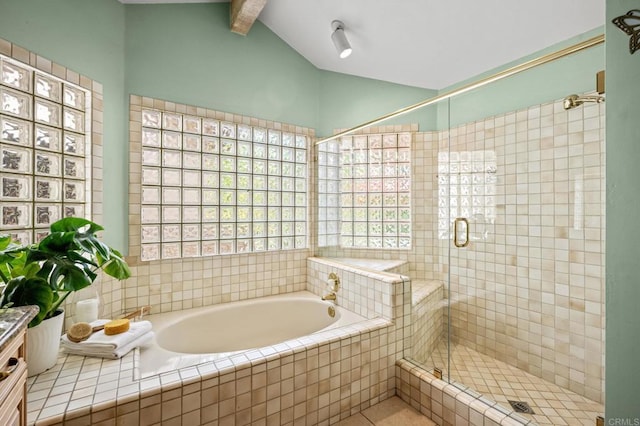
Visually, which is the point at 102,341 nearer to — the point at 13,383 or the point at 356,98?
the point at 13,383

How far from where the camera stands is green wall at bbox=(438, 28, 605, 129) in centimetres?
131

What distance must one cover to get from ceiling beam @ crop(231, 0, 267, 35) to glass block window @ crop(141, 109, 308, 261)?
77cm

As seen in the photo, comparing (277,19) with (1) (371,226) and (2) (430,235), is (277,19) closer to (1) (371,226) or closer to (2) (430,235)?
(1) (371,226)

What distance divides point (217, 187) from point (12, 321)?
1570 mm

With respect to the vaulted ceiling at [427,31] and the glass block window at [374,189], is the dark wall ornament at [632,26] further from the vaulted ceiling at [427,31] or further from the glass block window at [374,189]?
the glass block window at [374,189]

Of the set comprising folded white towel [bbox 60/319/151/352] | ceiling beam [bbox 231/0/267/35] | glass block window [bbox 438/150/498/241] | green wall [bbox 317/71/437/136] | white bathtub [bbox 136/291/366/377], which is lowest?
white bathtub [bbox 136/291/366/377]

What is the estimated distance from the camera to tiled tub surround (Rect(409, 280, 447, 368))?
187 centimetres

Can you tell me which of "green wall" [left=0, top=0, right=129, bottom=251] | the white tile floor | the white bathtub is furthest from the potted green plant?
the white tile floor

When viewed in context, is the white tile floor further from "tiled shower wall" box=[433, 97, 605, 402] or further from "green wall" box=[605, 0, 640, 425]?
"green wall" box=[605, 0, 640, 425]

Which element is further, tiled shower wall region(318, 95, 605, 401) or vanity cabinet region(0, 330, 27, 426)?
tiled shower wall region(318, 95, 605, 401)

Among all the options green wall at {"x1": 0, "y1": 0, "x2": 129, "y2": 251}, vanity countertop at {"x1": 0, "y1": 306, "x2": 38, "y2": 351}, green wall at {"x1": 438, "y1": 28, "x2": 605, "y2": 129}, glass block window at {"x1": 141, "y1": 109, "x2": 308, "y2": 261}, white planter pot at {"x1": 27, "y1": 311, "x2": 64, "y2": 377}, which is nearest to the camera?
vanity countertop at {"x1": 0, "y1": 306, "x2": 38, "y2": 351}

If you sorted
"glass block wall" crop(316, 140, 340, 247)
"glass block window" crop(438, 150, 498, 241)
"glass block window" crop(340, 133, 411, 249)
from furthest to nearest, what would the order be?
1. "glass block wall" crop(316, 140, 340, 247)
2. "glass block window" crop(340, 133, 411, 249)
3. "glass block window" crop(438, 150, 498, 241)

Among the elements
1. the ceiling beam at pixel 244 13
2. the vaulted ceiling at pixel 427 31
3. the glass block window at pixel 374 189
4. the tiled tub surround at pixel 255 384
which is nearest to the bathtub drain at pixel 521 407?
the tiled tub surround at pixel 255 384

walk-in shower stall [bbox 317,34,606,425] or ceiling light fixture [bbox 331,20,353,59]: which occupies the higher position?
ceiling light fixture [bbox 331,20,353,59]
